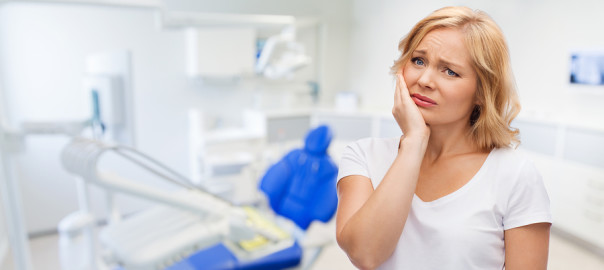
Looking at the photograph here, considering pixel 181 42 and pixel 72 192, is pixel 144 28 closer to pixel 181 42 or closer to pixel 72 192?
pixel 181 42

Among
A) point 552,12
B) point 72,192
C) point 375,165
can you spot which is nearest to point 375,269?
point 375,165

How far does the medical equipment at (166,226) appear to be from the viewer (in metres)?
1.25

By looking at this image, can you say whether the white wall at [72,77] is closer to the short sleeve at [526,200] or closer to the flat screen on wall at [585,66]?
the flat screen on wall at [585,66]

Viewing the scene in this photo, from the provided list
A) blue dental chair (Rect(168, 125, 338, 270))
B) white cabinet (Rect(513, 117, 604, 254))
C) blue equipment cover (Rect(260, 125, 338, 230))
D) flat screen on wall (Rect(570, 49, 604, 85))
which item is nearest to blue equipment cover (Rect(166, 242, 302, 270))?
blue dental chair (Rect(168, 125, 338, 270))

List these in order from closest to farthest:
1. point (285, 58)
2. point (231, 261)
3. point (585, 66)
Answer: point (585, 66), point (231, 261), point (285, 58)

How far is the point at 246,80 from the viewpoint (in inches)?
139

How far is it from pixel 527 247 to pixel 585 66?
0.41 m

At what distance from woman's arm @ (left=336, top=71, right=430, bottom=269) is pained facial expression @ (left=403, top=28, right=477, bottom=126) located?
13mm

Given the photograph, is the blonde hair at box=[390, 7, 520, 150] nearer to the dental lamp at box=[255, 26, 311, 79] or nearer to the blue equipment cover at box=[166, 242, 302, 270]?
the blue equipment cover at box=[166, 242, 302, 270]

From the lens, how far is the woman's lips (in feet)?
1.28

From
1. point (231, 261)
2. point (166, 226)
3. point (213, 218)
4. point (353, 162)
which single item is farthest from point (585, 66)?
point (231, 261)

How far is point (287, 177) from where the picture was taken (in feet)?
5.98

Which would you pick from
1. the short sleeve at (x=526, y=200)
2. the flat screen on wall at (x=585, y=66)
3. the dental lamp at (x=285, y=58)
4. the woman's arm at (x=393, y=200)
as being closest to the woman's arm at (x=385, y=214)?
the woman's arm at (x=393, y=200)

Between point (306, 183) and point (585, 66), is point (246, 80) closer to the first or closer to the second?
point (306, 183)
